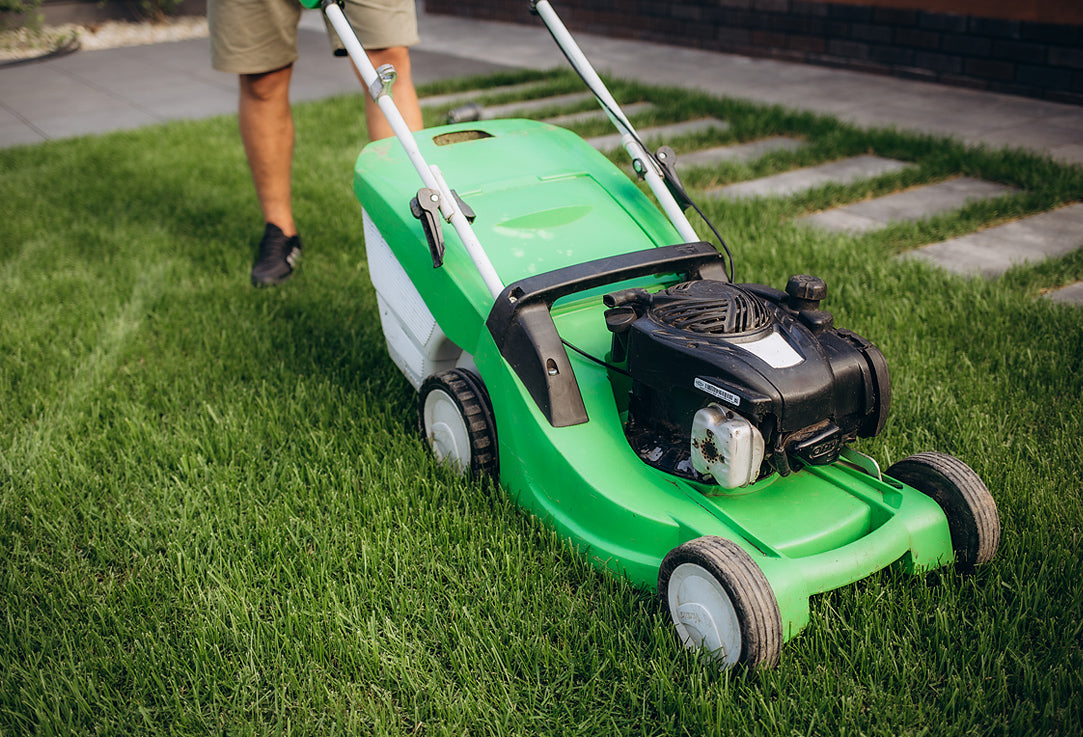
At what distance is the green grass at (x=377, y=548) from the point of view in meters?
1.44

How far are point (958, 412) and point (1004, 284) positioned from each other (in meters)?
0.86

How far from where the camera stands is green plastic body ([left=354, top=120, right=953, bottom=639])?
1537mm

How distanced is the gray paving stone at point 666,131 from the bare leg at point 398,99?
5.40 feet

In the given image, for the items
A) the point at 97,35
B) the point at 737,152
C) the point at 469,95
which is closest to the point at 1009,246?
the point at 737,152

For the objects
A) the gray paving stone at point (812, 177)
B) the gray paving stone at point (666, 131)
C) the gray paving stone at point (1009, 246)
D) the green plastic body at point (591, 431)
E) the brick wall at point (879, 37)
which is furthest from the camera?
the brick wall at point (879, 37)

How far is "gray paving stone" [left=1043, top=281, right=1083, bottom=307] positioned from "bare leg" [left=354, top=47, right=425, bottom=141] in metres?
1.89

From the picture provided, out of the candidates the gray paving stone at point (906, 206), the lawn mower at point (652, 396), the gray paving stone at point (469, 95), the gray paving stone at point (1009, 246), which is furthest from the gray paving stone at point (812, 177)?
the gray paving stone at point (469, 95)

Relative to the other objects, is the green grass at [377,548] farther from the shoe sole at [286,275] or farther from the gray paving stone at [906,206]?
the gray paving stone at [906,206]

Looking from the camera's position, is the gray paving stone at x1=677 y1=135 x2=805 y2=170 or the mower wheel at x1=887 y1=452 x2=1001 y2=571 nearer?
the mower wheel at x1=887 y1=452 x2=1001 y2=571

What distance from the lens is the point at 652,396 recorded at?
169 cm

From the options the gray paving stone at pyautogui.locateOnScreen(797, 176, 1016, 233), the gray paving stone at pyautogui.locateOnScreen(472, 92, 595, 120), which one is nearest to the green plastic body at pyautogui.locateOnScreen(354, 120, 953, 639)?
the gray paving stone at pyautogui.locateOnScreen(797, 176, 1016, 233)

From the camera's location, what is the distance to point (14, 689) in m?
1.51

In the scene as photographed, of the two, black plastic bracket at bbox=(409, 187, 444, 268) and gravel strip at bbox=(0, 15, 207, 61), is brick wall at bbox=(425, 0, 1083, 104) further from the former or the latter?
gravel strip at bbox=(0, 15, 207, 61)

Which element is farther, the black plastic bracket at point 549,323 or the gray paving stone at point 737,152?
the gray paving stone at point 737,152
